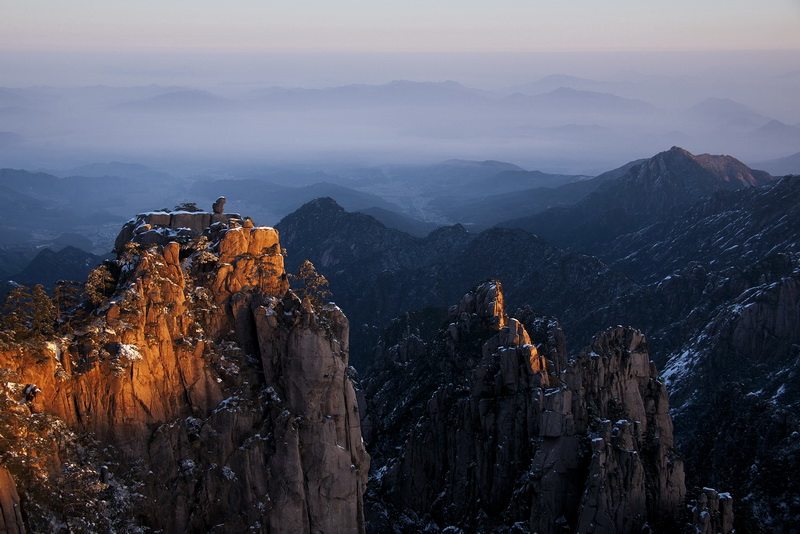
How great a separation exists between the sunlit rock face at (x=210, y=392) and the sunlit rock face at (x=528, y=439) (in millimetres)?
23610

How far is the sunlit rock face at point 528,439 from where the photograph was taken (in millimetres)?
69750

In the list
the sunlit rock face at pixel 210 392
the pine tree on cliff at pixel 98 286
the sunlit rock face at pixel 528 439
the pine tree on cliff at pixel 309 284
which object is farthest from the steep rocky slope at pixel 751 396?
the pine tree on cliff at pixel 98 286

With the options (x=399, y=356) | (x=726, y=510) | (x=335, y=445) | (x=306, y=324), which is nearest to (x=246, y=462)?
(x=335, y=445)

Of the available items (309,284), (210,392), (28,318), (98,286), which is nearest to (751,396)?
(309,284)

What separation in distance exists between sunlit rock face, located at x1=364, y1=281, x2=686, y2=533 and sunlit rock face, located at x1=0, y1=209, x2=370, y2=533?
77.5ft

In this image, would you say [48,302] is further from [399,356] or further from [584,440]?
[399,356]

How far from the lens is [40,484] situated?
44688 mm

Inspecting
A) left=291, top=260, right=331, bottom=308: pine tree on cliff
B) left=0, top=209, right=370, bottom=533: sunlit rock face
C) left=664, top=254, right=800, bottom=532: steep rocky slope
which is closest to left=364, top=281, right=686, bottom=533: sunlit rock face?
left=664, top=254, right=800, bottom=532: steep rocky slope

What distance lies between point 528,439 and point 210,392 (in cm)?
3958

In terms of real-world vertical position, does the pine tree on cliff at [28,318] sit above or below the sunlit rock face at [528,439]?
above

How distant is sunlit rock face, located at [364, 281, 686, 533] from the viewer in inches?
2746

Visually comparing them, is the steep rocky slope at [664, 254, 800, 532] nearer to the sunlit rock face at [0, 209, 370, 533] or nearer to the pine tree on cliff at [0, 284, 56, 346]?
the sunlit rock face at [0, 209, 370, 533]

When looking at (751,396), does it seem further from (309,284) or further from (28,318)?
(28,318)

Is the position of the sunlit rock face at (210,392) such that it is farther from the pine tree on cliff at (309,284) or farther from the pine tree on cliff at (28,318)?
the pine tree on cliff at (309,284)
